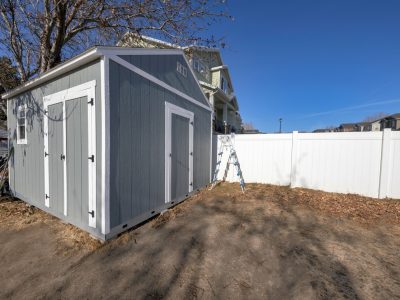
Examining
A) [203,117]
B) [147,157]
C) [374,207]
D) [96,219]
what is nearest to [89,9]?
[203,117]

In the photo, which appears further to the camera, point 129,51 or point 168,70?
point 168,70

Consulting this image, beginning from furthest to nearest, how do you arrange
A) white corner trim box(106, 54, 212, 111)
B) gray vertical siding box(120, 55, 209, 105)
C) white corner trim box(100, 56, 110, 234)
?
gray vertical siding box(120, 55, 209, 105), white corner trim box(106, 54, 212, 111), white corner trim box(100, 56, 110, 234)

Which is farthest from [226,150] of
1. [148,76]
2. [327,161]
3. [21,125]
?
[21,125]

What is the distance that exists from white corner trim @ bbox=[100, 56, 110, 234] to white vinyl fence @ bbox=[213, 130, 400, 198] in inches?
195

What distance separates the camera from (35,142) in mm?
4441

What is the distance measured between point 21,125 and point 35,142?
1143mm

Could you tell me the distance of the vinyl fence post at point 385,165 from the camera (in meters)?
4.91

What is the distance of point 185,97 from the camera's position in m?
5.18

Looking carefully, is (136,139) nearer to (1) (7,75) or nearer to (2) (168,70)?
(2) (168,70)

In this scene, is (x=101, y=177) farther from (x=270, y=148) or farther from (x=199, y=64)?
(x=199, y=64)

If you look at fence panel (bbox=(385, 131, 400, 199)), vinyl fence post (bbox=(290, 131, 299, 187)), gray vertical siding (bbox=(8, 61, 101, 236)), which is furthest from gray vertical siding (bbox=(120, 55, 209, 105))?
fence panel (bbox=(385, 131, 400, 199))

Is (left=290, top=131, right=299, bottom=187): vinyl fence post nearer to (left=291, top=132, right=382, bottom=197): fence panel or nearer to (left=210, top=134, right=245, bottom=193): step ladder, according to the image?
(left=291, top=132, right=382, bottom=197): fence panel

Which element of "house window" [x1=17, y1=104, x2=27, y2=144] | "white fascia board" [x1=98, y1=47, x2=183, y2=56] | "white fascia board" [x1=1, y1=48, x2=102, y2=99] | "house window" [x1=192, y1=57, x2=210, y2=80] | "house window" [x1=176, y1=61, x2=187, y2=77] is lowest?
"house window" [x1=17, y1=104, x2=27, y2=144]

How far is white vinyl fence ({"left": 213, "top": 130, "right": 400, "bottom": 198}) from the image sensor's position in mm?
4973
